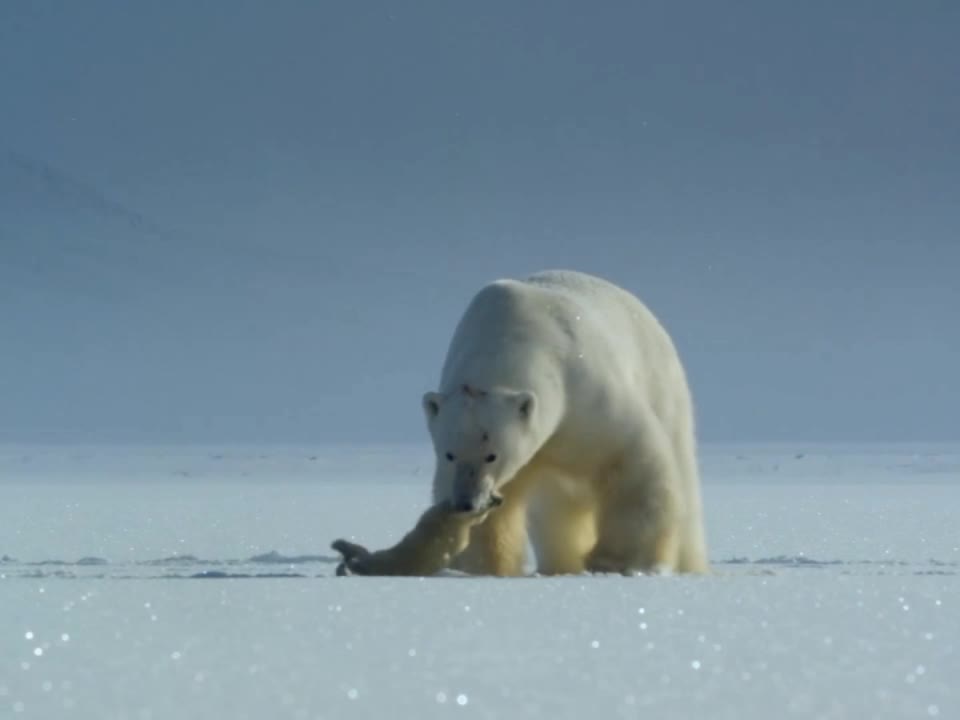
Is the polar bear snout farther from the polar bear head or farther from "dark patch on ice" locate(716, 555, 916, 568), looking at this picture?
"dark patch on ice" locate(716, 555, 916, 568)

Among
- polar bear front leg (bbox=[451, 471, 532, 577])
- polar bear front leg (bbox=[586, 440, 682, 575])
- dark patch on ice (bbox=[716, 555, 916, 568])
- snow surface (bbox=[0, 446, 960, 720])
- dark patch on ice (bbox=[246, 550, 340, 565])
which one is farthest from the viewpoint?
dark patch on ice (bbox=[246, 550, 340, 565])

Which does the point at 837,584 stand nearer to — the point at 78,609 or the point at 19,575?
the point at 78,609

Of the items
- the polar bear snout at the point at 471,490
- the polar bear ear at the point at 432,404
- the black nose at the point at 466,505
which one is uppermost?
the polar bear ear at the point at 432,404

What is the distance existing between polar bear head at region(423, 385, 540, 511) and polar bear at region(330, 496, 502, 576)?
0.05m

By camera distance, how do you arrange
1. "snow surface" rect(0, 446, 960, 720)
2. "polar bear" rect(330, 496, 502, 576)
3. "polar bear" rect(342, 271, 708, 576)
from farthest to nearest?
1. "polar bear" rect(342, 271, 708, 576)
2. "polar bear" rect(330, 496, 502, 576)
3. "snow surface" rect(0, 446, 960, 720)

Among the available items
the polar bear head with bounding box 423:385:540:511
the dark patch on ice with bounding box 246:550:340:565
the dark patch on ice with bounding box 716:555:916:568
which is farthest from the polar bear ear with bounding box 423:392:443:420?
the dark patch on ice with bounding box 716:555:916:568

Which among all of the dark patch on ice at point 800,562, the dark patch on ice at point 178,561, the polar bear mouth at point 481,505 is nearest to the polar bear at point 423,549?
the polar bear mouth at point 481,505

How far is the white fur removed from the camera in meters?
5.11

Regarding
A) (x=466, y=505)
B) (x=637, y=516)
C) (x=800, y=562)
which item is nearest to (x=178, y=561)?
(x=466, y=505)

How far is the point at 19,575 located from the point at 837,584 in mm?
2260

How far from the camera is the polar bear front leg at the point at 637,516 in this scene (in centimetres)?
541

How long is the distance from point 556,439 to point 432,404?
476 mm

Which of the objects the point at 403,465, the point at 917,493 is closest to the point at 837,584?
the point at 917,493

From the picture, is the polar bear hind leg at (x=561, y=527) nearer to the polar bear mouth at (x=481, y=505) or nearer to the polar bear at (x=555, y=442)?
the polar bear at (x=555, y=442)
